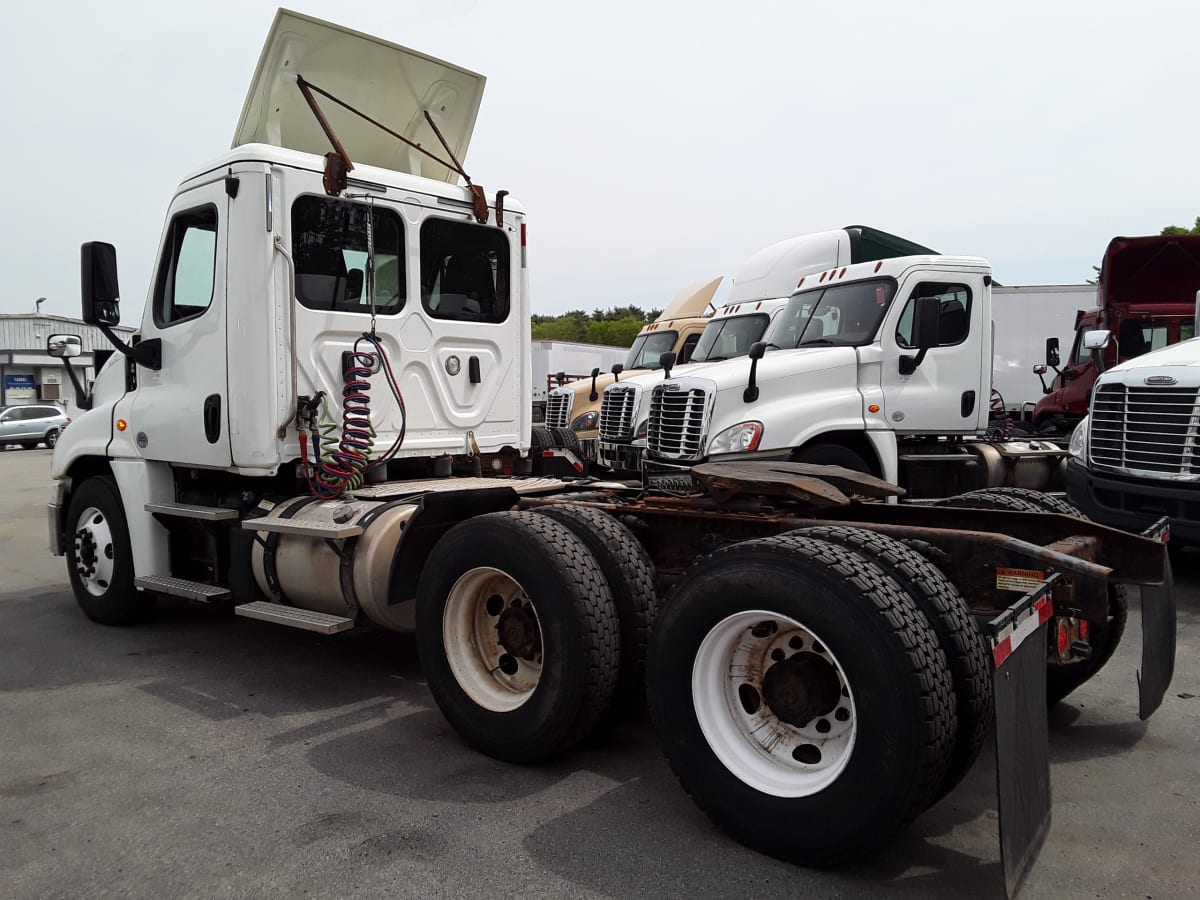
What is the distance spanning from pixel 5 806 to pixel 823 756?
3.20m

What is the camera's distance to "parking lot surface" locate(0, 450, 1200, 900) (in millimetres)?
2980

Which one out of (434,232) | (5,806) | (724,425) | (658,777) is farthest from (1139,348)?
(5,806)

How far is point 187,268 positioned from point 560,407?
26.3 feet

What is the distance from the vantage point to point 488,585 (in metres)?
4.20

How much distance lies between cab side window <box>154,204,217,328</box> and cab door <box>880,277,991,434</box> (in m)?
5.66

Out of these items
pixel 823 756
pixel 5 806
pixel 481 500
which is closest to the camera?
pixel 823 756

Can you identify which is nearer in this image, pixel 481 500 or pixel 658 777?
pixel 658 777

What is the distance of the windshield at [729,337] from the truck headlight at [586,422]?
183 centimetres

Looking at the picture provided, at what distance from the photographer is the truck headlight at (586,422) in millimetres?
12729

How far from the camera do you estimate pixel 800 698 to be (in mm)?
3078

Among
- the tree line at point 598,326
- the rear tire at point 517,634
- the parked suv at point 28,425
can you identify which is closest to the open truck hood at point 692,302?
the rear tire at point 517,634

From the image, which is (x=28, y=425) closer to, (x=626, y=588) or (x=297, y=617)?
(x=297, y=617)

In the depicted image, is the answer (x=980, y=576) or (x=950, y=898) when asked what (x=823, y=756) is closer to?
(x=950, y=898)

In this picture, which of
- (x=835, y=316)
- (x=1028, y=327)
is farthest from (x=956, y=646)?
(x=1028, y=327)
